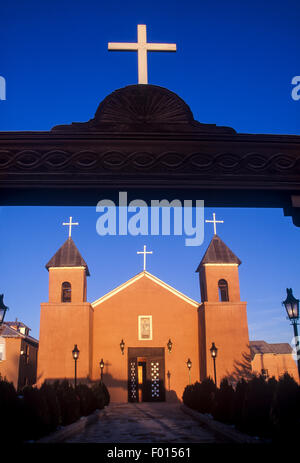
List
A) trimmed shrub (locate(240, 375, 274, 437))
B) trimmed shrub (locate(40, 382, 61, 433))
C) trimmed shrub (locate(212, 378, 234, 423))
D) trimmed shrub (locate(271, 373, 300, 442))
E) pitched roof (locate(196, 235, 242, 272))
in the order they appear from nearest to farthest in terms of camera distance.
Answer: trimmed shrub (locate(271, 373, 300, 442)) < trimmed shrub (locate(240, 375, 274, 437)) < trimmed shrub (locate(40, 382, 61, 433)) < trimmed shrub (locate(212, 378, 234, 423)) < pitched roof (locate(196, 235, 242, 272))

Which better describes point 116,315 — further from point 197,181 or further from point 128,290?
point 197,181

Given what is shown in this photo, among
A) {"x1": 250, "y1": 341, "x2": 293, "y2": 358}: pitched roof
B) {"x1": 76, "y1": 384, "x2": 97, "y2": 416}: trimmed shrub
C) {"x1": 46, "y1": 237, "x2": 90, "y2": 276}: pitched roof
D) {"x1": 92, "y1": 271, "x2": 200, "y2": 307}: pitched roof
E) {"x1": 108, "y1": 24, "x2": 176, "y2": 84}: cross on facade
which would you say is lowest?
{"x1": 76, "y1": 384, "x2": 97, "y2": 416}: trimmed shrub

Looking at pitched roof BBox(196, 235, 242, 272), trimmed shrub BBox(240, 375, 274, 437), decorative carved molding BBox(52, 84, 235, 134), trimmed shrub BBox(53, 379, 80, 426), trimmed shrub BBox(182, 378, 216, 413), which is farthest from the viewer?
pitched roof BBox(196, 235, 242, 272)

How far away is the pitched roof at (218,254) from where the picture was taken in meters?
26.6

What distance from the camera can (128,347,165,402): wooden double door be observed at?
25156 mm

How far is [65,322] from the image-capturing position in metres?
24.4

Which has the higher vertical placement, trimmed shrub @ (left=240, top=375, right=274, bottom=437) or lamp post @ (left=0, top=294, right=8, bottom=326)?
lamp post @ (left=0, top=294, right=8, bottom=326)

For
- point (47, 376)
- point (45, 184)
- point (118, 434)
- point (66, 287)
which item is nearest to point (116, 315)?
point (66, 287)

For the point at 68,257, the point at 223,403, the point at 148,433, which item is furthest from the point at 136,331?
the point at 223,403

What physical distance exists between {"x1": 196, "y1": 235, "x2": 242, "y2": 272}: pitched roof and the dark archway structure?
22.9 metres

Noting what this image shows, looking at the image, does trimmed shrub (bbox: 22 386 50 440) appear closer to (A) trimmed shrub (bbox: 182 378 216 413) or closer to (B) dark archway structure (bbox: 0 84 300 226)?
(B) dark archway structure (bbox: 0 84 300 226)

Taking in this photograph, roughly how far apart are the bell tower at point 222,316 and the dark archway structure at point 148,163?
849 inches

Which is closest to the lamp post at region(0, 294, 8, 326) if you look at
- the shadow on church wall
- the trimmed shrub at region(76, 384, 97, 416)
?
the trimmed shrub at region(76, 384, 97, 416)

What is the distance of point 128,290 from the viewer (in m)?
27.0
